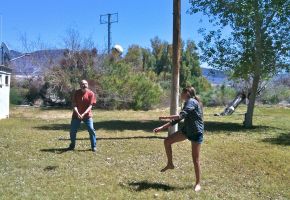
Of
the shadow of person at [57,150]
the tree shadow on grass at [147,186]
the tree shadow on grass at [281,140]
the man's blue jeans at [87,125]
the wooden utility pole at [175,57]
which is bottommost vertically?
the tree shadow on grass at [147,186]

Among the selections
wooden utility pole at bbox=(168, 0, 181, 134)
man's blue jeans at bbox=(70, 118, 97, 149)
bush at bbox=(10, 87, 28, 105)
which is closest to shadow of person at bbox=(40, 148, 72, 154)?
man's blue jeans at bbox=(70, 118, 97, 149)

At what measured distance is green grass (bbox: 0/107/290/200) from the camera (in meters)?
7.64

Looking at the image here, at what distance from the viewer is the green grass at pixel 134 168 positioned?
25.1 ft

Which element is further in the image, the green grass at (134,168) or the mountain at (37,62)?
the mountain at (37,62)

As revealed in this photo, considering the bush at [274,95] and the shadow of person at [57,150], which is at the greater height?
the bush at [274,95]

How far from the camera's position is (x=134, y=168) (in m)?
9.41

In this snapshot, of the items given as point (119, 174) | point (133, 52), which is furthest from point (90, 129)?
point (133, 52)

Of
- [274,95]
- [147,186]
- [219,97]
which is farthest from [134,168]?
[274,95]

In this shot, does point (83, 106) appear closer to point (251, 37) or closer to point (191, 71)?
point (251, 37)

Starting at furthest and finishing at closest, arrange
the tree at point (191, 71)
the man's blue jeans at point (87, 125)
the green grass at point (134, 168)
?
the tree at point (191, 71) < the man's blue jeans at point (87, 125) < the green grass at point (134, 168)

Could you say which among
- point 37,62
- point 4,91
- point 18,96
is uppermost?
point 37,62

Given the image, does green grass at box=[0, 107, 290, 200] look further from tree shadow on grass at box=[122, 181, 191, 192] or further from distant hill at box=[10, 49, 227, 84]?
distant hill at box=[10, 49, 227, 84]

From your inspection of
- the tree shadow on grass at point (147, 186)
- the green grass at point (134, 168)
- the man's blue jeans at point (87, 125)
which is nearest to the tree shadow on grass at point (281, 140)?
the green grass at point (134, 168)

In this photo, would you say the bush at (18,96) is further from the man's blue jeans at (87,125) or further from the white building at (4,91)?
the man's blue jeans at (87,125)
